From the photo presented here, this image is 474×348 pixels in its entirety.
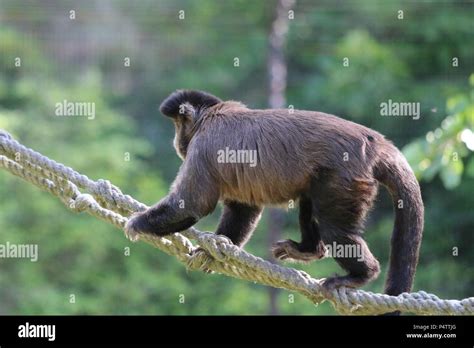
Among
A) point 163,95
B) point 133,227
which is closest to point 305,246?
point 133,227

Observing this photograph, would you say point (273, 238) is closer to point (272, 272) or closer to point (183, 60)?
point (183, 60)

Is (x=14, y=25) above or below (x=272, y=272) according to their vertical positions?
above

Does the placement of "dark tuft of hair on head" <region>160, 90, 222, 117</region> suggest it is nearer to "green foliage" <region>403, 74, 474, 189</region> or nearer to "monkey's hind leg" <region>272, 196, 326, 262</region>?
"monkey's hind leg" <region>272, 196, 326, 262</region>

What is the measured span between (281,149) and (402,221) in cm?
109

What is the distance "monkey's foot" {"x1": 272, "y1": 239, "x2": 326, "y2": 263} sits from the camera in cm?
754

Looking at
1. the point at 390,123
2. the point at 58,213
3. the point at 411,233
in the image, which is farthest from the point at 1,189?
the point at 411,233

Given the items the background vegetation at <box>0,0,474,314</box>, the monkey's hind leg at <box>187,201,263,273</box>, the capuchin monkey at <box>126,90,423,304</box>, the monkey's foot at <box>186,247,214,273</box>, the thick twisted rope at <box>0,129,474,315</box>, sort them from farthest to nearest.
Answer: the background vegetation at <box>0,0,474,314</box>, the monkey's hind leg at <box>187,201,263,273</box>, the monkey's foot at <box>186,247,214,273</box>, the capuchin monkey at <box>126,90,423,304</box>, the thick twisted rope at <box>0,129,474,315</box>

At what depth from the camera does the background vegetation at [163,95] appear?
56.1ft

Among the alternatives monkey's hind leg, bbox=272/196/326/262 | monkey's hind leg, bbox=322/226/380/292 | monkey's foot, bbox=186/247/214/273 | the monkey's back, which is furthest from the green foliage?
monkey's foot, bbox=186/247/214/273

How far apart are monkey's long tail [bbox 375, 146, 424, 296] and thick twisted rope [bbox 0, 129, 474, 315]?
0.27 metres

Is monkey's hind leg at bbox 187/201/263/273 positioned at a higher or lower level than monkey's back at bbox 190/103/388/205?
lower

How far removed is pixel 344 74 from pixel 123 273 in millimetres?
6033

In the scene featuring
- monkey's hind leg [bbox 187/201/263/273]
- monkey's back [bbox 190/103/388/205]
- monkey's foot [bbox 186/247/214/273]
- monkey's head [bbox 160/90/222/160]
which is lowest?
monkey's foot [bbox 186/247/214/273]

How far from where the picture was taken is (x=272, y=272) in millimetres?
6840
